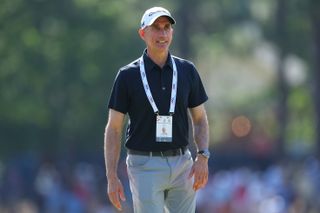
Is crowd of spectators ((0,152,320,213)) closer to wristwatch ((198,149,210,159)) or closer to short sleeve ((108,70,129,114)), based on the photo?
wristwatch ((198,149,210,159))

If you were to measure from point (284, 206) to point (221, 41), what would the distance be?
18148 mm

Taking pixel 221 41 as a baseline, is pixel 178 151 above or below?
below

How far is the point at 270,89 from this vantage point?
151 feet

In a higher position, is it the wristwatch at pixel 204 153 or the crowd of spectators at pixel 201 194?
the wristwatch at pixel 204 153

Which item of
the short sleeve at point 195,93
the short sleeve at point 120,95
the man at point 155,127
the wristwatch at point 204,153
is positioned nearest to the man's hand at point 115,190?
the man at point 155,127

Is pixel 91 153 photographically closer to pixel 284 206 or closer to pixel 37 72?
pixel 37 72

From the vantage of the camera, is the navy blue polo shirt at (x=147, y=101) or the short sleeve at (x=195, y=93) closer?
the navy blue polo shirt at (x=147, y=101)

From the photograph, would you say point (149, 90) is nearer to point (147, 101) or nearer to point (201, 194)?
point (147, 101)

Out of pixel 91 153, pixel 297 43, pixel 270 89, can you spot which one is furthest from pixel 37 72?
pixel 270 89

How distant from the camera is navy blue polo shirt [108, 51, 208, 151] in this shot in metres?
8.95

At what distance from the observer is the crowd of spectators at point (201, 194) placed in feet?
75.4

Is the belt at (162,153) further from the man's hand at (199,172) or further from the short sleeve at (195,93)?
the short sleeve at (195,93)

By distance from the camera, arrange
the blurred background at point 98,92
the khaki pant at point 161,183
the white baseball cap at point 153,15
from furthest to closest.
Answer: the blurred background at point 98,92 → the khaki pant at point 161,183 → the white baseball cap at point 153,15

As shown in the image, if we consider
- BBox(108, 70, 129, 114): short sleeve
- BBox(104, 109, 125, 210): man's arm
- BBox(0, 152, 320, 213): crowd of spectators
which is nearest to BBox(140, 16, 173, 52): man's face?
BBox(108, 70, 129, 114): short sleeve
